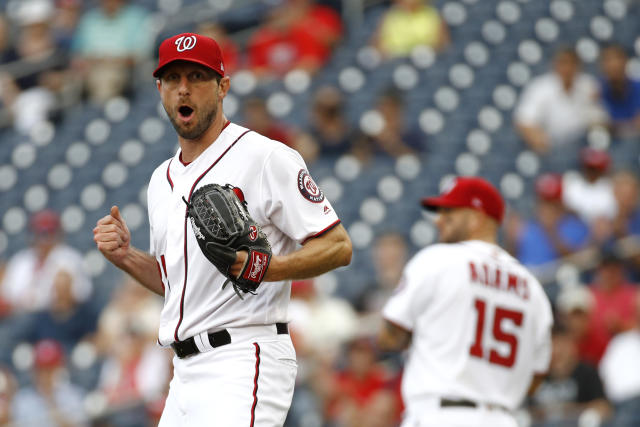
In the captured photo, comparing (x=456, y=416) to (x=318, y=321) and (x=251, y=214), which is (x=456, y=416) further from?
(x=318, y=321)

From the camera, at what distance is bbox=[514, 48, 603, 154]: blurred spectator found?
9.30m

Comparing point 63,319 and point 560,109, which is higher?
point 560,109

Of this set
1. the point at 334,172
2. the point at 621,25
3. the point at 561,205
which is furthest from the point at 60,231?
the point at 621,25

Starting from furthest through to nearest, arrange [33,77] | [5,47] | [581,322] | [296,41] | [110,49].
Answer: [5,47] < [33,77] < [110,49] < [296,41] < [581,322]

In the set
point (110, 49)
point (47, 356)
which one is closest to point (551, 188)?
point (47, 356)

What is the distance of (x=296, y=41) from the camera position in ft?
35.0

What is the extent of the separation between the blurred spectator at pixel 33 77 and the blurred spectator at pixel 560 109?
15.9 ft

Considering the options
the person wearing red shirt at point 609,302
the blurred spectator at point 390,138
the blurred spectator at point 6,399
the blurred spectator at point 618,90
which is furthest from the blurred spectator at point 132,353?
the blurred spectator at point 618,90

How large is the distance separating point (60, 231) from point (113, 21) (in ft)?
8.82

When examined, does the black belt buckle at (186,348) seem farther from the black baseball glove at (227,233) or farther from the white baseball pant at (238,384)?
the black baseball glove at (227,233)

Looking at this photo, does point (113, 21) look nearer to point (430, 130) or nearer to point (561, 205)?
point (430, 130)

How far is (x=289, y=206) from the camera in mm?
3439

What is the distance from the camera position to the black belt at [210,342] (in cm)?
341

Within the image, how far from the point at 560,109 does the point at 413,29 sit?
5.59ft
